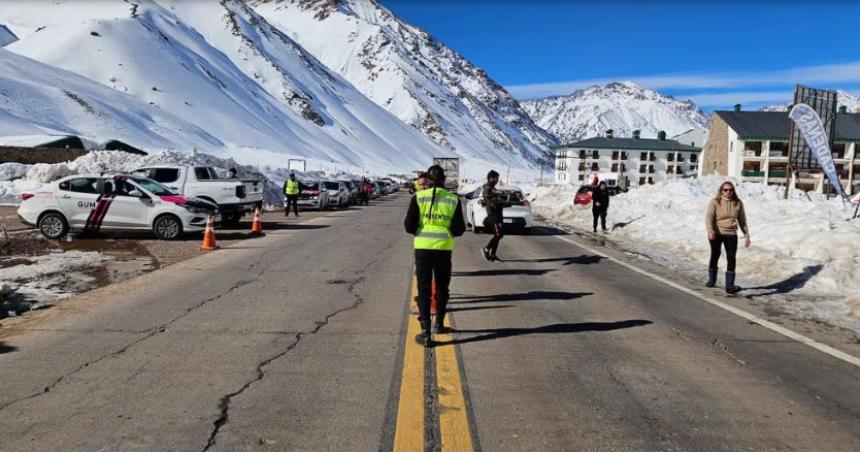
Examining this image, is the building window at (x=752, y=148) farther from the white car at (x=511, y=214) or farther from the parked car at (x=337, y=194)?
the white car at (x=511, y=214)

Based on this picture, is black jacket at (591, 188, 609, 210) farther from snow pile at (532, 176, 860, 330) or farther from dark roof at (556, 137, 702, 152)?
dark roof at (556, 137, 702, 152)

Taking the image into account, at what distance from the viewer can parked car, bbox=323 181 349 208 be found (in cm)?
3269

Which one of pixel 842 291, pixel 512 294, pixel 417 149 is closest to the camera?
pixel 512 294

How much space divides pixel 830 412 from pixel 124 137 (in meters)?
107

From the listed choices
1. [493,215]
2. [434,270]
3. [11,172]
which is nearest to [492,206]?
[493,215]

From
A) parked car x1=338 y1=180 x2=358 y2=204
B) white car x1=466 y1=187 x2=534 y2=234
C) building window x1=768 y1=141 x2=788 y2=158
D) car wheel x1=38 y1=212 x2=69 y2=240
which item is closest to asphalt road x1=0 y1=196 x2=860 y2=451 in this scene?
car wheel x1=38 y1=212 x2=69 y2=240

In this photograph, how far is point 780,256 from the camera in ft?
39.6

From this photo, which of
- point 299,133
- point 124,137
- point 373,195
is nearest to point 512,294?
point 373,195

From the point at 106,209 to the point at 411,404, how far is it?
13070 millimetres

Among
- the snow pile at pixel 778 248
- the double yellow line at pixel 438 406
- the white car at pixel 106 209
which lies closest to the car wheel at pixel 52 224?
the white car at pixel 106 209

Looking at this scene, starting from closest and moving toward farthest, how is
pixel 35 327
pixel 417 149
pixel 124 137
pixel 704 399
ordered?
pixel 704 399 < pixel 35 327 < pixel 124 137 < pixel 417 149

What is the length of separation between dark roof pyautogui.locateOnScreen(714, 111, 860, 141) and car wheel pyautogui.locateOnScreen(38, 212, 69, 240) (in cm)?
7942

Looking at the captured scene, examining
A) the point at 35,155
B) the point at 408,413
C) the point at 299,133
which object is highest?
the point at 299,133

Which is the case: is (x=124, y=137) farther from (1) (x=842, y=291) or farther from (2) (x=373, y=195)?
(1) (x=842, y=291)
